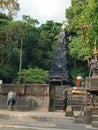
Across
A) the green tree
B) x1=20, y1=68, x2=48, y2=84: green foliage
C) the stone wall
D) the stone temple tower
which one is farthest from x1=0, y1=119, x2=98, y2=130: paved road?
x1=20, y1=68, x2=48, y2=84: green foliage

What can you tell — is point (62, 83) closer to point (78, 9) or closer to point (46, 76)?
point (46, 76)

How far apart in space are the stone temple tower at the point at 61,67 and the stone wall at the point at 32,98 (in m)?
29.2

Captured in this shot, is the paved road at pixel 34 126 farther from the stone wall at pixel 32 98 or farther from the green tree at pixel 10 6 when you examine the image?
the green tree at pixel 10 6

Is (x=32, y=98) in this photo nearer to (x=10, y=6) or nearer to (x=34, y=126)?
(x=10, y=6)

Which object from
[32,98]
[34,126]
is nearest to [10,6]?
[32,98]

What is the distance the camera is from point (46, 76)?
214 feet

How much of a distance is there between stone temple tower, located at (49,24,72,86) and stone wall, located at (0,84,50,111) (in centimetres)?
2921

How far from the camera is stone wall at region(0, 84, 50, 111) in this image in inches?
1223

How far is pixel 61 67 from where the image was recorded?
206 feet

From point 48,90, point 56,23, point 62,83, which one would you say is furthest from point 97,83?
point 56,23

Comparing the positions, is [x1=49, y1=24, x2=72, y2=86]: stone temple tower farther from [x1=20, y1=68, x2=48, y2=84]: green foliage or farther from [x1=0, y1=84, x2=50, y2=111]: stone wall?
[x1=0, y1=84, x2=50, y2=111]: stone wall

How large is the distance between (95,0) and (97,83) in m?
4.79

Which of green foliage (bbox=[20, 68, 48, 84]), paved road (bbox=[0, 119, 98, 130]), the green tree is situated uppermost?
the green tree

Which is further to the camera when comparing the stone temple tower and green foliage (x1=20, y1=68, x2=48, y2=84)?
green foliage (x1=20, y1=68, x2=48, y2=84)
